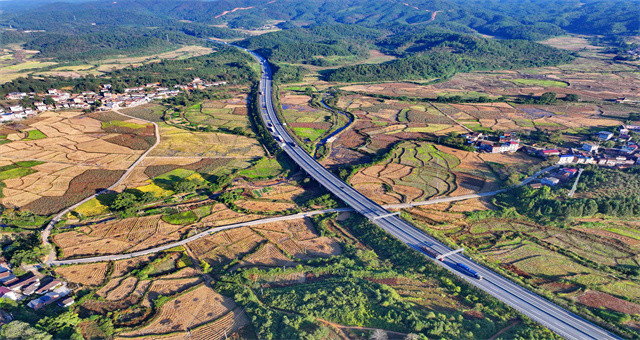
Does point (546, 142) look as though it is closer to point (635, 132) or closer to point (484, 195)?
point (635, 132)

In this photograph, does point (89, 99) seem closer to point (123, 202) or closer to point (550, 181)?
point (123, 202)

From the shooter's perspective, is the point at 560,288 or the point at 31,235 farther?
the point at 31,235

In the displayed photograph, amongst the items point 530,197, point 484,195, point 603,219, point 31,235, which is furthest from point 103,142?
point 603,219

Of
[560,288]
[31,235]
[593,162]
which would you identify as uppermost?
[593,162]

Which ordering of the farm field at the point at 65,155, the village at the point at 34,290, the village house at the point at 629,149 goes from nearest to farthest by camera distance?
the village at the point at 34,290 < the farm field at the point at 65,155 < the village house at the point at 629,149

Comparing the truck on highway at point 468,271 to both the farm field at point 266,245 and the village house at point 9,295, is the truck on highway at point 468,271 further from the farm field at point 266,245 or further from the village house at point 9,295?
the village house at point 9,295

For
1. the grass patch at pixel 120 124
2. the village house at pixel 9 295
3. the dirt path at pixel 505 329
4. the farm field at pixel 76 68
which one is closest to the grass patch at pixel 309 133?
the grass patch at pixel 120 124

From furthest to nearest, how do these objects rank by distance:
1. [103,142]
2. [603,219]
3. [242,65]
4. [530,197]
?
[242,65], [103,142], [530,197], [603,219]
